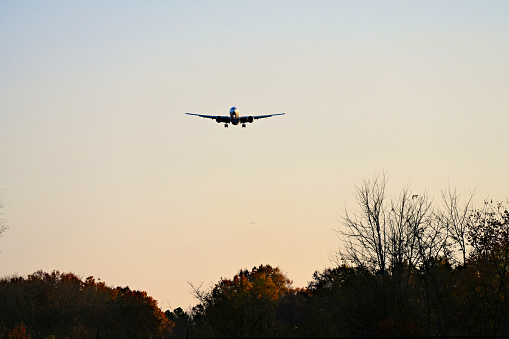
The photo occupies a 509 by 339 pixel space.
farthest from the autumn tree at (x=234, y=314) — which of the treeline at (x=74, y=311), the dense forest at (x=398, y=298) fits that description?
the treeline at (x=74, y=311)

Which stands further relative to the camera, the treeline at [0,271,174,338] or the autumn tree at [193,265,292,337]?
the treeline at [0,271,174,338]

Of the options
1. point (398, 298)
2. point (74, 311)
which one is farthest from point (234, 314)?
point (74, 311)

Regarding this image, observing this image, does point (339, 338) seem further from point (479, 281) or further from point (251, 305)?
point (479, 281)

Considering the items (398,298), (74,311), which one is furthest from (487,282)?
(74,311)

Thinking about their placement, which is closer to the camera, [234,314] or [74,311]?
[234,314]

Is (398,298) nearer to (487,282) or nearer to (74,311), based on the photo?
(487,282)

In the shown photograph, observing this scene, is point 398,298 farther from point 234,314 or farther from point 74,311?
point 74,311

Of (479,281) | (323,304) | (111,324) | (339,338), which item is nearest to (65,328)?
(111,324)

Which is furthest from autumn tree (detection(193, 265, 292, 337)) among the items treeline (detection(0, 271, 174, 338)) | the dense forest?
treeline (detection(0, 271, 174, 338))

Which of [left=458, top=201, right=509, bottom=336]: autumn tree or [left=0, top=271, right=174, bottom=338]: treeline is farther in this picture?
[left=0, top=271, right=174, bottom=338]: treeline

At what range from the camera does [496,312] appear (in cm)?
4747

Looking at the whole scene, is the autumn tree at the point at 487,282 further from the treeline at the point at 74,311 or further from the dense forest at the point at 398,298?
the treeline at the point at 74,311

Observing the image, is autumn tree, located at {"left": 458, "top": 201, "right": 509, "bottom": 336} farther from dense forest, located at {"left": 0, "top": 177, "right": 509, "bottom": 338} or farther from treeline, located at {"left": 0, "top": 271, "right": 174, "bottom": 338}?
treeline, located at {"left": 0, "top": 271, "right": 174, "bottom": 338}

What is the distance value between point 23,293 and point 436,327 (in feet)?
219
